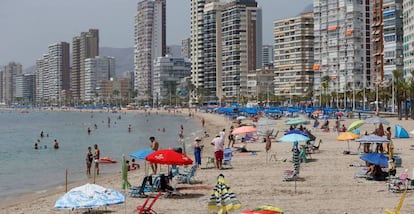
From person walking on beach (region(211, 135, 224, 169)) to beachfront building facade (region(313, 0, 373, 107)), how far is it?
98457 mm

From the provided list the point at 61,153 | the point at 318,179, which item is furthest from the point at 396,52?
the point at 318,179

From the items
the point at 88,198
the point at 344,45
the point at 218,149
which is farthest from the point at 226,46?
the point at 88,198

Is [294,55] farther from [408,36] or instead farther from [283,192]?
[283,192]

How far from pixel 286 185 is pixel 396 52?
8586 cm

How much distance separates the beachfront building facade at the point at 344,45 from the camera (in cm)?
12175

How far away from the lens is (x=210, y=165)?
23453 millimetres

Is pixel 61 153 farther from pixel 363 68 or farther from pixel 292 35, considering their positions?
pixel 292 35

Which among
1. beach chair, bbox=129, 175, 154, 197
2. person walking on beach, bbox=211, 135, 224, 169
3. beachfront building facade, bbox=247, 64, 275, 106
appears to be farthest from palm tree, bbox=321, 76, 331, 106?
beach chair, bbox=129, 175, 154, 197

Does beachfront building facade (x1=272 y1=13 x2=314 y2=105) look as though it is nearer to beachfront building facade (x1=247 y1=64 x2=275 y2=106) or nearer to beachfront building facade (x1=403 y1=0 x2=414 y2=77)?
beachfront building facade (x1=247 y1=64 x2=275 y2=106)

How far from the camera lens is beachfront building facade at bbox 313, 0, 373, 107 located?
399ft

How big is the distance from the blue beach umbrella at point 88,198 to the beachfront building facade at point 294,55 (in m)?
130

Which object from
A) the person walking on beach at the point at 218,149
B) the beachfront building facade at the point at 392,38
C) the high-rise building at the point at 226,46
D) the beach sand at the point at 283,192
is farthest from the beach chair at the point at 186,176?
the high-rise building at the point at 226,46

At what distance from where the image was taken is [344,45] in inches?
4887

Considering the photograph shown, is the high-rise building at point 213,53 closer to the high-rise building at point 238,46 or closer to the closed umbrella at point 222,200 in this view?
the high-rise building at point 238,46
